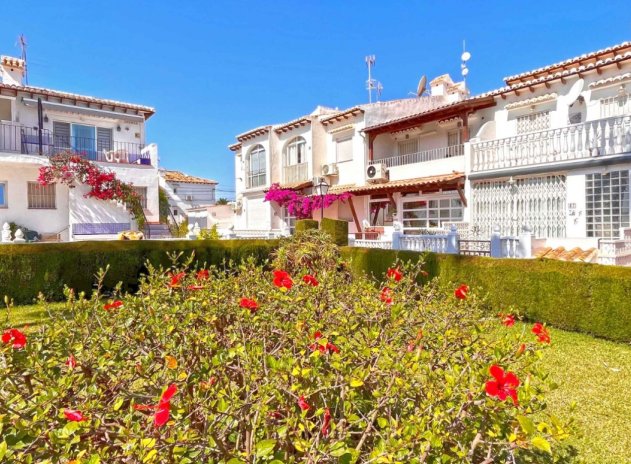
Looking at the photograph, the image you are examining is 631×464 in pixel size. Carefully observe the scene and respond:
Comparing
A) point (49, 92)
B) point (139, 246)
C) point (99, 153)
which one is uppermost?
point (49, 92)

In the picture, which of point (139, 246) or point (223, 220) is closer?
point (139, 246)

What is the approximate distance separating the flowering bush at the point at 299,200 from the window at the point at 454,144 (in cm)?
620

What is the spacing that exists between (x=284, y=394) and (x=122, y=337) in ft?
4.22

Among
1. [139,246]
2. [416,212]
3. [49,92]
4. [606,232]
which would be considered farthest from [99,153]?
[606,232]

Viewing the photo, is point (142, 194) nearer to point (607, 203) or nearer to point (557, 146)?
point (557, 146)

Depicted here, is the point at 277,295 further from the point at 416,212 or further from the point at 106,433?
the point at 416,212

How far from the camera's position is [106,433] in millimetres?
1956

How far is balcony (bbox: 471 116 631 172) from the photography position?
43.1 feet

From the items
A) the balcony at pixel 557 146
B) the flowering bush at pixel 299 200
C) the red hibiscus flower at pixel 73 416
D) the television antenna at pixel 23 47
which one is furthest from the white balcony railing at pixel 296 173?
the red hibiscus flower at pixel 73 416

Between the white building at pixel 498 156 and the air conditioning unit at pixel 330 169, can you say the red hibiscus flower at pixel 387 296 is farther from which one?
the air conditioning unit at pixel 330 169

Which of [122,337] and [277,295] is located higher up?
[277,295]

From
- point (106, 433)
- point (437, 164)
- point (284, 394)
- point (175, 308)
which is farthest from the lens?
point (437, 164)

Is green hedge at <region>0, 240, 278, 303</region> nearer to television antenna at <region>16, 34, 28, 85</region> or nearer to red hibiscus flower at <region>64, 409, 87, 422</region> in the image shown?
red hibiscus flower at <region>64, 409, 87, 422</region>

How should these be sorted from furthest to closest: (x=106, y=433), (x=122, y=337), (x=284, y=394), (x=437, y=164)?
1. (x=437, y=164)
2. (x=122, y=337)
3. (x=284, y=394)
4. (x=106, y=433)
